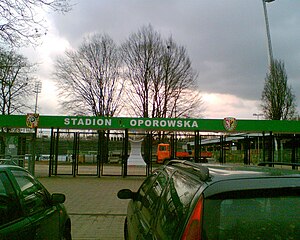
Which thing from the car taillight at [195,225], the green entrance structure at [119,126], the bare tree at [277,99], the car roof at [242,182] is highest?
the bare tree at [277,99]

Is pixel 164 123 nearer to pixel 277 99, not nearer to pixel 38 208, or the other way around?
pixel 38 208

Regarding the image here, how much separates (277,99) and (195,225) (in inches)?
1947

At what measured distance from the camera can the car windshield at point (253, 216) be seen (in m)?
2.11

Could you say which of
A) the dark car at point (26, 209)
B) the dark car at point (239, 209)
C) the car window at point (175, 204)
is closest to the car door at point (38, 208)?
the dark car at point (26, 209)

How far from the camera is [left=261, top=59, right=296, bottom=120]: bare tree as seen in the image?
47.8m

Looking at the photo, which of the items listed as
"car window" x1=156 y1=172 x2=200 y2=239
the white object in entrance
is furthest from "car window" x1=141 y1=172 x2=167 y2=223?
the white object in entrance

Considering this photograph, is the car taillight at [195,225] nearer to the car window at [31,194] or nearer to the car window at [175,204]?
the car window at [175,204]

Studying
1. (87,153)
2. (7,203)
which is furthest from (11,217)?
(87,153)

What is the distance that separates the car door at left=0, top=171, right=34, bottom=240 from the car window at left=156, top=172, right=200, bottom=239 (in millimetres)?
1361


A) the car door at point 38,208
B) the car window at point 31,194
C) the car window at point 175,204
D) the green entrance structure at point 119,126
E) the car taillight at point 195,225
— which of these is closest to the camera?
the car taillight at point 195,225

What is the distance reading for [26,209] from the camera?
3652mm

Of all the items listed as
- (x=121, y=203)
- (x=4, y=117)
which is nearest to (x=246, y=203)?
(x=121, y=203)

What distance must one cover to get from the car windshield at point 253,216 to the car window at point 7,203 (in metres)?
2.06

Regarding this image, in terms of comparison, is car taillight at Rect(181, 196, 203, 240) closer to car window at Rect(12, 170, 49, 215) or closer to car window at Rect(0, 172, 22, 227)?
car window at Rect(0, 172, 22, 227)
